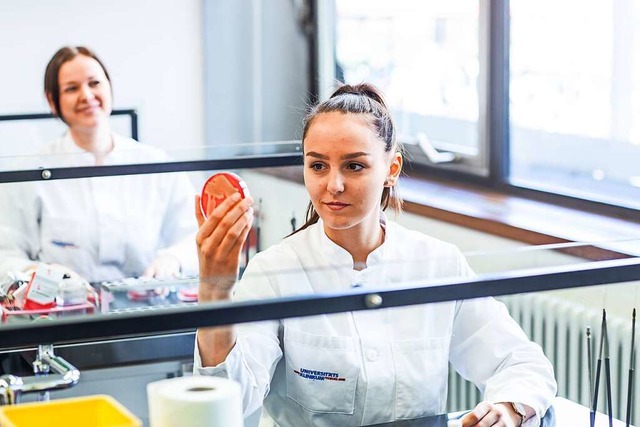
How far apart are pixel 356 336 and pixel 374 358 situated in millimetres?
58

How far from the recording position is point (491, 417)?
163 centimetres

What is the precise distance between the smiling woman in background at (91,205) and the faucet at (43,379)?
1.90 ft

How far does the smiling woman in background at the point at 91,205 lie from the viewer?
95.7 inches

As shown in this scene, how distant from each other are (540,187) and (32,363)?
1967 mm

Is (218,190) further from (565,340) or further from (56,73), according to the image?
(56,73)

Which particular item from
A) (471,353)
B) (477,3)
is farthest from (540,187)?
(471,353)

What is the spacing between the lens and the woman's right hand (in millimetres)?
1207

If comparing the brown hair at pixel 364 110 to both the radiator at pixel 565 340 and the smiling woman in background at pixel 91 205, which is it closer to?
the smiling woman in background at pixel 91 205

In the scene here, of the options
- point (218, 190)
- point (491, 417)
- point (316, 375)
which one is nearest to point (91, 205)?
point (218, 190)

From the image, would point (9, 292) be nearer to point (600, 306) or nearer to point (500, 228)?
point (600, 306)

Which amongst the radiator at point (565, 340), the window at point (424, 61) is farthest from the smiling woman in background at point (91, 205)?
the window at point (424, 61)

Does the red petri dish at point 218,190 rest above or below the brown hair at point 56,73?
below

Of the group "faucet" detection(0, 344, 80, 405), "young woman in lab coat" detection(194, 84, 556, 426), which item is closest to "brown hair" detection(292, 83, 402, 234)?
"young woman in lab coat" detection(194, 84, 556, 426)

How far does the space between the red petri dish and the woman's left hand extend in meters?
0.53
